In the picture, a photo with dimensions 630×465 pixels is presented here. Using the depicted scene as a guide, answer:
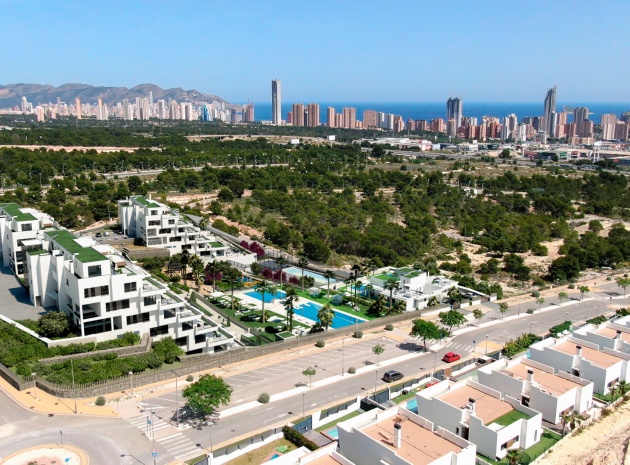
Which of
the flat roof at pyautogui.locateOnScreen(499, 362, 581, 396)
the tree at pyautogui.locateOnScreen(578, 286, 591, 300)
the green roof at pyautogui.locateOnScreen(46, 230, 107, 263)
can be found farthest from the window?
the tree at pyautogui.locateOnScreen(578, 286, 591, 300)

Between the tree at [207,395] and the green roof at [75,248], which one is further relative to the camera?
the green roof at [75,248]

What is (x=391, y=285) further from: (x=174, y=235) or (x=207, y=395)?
(x=174, y=235)

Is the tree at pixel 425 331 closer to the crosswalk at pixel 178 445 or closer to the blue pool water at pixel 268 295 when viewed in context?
the blue pool water at pixel 268 295

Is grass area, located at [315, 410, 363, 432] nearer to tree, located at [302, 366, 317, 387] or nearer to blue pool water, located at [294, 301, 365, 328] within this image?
tree, located at [302, 366, 317, 387]

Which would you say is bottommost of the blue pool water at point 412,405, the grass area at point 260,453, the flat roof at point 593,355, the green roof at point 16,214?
the blue pool water at point 412,405

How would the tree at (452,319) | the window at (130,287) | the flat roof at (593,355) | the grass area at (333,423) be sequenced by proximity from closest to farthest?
the grass area at (333,423)
the flat roof at (593,355)
the window at (130,287)
the tree at (452,319)

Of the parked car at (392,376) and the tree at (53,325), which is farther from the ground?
the tree at (53,325)

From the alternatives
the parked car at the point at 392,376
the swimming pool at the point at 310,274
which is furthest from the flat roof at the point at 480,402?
the swimming pool at the point at 310,274

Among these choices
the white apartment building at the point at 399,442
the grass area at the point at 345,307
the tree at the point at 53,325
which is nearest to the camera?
the white apartment building at the point at 399,442
